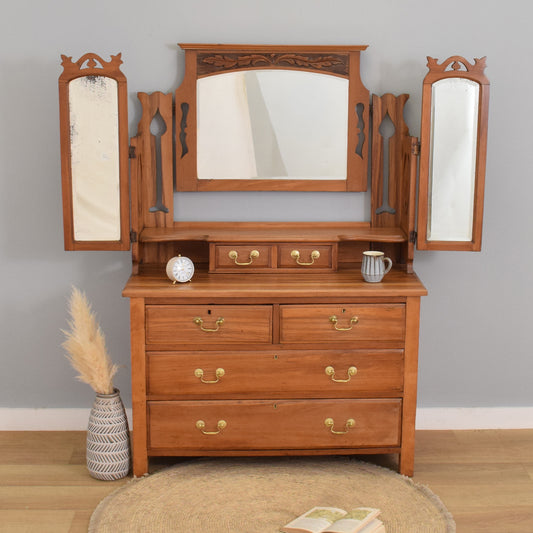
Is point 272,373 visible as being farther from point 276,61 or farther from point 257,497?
point 276,61

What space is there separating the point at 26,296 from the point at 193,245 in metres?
0.74

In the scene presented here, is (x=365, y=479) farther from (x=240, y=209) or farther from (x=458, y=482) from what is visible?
(x=240, y=209)

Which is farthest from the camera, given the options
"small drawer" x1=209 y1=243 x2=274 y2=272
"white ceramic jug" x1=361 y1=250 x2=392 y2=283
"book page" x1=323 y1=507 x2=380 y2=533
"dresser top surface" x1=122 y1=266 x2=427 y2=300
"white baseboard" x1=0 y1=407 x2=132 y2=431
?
"white baseboard" x1=0 y1=407 x2=132 y2=431

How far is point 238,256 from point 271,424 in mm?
632

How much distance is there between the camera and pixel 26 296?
10.4 feet

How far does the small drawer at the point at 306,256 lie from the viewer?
290cm

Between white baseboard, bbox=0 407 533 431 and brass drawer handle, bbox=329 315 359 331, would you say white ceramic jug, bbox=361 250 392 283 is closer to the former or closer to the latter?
brass drawer handle, bbox=329 315 359 331

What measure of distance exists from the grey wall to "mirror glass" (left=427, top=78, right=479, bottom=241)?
0.27 m

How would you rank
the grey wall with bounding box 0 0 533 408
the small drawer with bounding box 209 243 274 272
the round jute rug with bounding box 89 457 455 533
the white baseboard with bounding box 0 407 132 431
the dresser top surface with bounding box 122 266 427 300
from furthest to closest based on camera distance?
the white baseboard with bounding box 0 407 132 431 → the grey wall with bounding box 0 0 533 408 → the small drawer with bounding box 209 243 274 272 → the dresser top surface with bounding box 122 266 427 300 → the round jute rug with bounding box 89 457 455 533

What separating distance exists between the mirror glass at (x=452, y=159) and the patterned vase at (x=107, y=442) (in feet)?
4.44

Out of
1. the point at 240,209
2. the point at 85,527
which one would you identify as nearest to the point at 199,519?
the point at 85,527

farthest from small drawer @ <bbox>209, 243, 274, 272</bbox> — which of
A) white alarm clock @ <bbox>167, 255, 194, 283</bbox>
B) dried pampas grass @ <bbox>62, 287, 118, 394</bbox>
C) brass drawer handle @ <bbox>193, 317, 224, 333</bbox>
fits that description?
dried pampas grass @ <bbox>62, 287, 118, 394</bbox>

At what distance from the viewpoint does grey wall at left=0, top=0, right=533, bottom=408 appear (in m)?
2.99

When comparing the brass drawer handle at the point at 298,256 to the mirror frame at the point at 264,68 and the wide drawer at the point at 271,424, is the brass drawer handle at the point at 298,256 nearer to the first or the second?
the mirror frame at the point at 264,68
